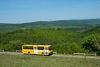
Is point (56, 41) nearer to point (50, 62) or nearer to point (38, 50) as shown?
point (38, 50)

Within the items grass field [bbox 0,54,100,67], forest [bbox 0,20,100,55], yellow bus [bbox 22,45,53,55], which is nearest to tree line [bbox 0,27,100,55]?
forest [bbox 0,20,100,55]

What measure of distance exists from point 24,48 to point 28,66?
24.2 metres

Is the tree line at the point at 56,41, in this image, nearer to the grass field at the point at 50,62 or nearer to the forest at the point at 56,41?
the forest at the point at 56,41

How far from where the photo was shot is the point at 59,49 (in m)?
78.4

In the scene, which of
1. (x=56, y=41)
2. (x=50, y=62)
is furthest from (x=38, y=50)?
(x=56, y=41)

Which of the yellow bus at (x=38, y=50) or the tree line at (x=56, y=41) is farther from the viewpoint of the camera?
the tree line at (x=56, y=41)

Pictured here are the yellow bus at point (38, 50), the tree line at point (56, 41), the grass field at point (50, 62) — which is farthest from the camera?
the tree line at point (56, 41)

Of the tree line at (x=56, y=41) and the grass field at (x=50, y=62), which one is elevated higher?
the grass field at (x=50, y=62)

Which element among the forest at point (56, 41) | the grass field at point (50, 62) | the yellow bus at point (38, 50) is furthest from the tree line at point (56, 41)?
the yellow bus at point (38, 50)

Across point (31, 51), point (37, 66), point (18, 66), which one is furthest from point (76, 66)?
point (31, 51)

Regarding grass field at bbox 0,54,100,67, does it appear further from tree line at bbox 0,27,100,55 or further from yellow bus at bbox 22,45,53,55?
yellow bus at bbox 22,45,53,55

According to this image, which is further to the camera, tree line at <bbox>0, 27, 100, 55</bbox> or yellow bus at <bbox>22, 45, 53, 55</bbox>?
tree line at <bbox>0, 27, 100, 55</bbox>

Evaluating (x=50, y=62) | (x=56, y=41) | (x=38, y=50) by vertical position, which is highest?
(x=50, y=62)

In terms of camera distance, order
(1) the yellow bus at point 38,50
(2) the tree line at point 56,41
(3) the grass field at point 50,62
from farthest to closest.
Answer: (2) the tree line at point 56,41
(1) the yellow bus at point 38,50
(3) the grass field at point 50,62
